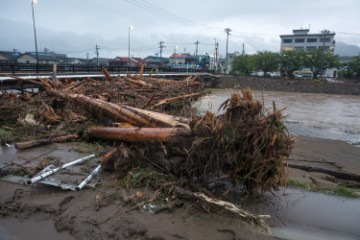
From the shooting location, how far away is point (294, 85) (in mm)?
47969

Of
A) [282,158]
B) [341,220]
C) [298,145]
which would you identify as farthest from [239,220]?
[298,145]

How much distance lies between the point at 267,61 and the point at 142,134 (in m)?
56.1

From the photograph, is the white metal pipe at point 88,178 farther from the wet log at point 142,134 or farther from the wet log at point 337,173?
the wet log at point 337,173

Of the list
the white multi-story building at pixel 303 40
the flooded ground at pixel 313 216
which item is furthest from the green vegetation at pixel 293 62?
the flooded ground at pixel 313 216

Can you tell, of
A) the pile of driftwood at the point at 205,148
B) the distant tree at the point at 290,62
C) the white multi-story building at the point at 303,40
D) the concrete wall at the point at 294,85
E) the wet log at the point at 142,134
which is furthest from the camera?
the white multi-story building at the point at 303,40

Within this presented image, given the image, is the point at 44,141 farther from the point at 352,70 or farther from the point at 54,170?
the point at 352,70

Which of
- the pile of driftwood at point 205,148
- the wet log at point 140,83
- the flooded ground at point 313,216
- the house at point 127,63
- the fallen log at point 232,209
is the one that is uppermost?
the house at point 127,63

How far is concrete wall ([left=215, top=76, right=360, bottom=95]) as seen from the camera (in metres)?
45.1

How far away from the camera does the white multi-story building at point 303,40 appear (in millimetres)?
93419

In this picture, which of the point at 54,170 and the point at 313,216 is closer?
the point at 313,216

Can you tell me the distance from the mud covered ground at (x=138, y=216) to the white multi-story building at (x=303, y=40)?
3744 inches

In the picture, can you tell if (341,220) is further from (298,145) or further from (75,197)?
(298,145)

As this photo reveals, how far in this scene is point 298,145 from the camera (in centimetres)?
1220

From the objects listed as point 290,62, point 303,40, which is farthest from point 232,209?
point 303,40
